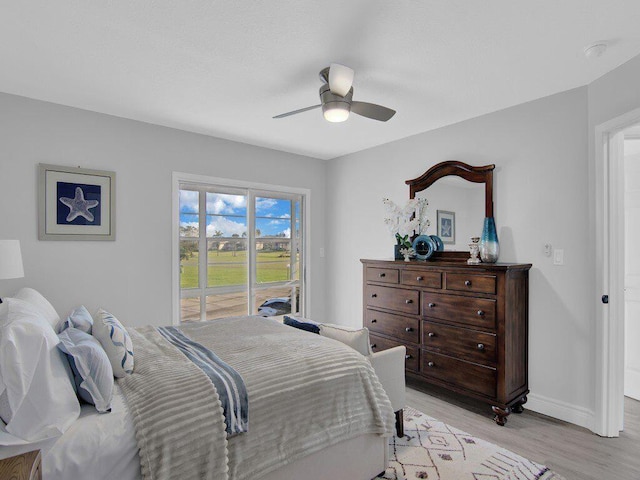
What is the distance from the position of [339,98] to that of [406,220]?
1.88 metres

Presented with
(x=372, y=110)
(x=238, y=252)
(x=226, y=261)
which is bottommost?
(x=226, y=261)

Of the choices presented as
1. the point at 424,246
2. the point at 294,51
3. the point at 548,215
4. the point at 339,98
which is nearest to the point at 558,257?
the point at 548,215

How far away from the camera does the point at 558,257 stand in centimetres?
279

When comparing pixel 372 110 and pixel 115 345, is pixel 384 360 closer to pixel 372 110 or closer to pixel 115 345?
pixel 115 345

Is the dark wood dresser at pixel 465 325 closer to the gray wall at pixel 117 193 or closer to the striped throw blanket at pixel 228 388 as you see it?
the striped throw blanket at pixel 228 388

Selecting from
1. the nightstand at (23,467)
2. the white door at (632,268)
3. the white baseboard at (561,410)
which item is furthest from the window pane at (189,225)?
the white door at (632,268)

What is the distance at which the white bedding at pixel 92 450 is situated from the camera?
122cm

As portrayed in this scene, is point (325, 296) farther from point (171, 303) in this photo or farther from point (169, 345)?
point (169, 345)

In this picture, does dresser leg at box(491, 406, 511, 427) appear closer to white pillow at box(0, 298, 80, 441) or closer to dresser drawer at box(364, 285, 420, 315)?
dresser drawer at box(364, 285, 420, 315)

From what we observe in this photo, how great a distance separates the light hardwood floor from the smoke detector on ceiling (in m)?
2.49

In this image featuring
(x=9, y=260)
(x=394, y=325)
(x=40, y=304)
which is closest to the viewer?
(x=40, y=304)

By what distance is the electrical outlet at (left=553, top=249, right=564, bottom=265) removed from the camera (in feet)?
9.11

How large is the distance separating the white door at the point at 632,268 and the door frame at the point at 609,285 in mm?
874

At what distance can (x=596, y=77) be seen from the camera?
251cm
